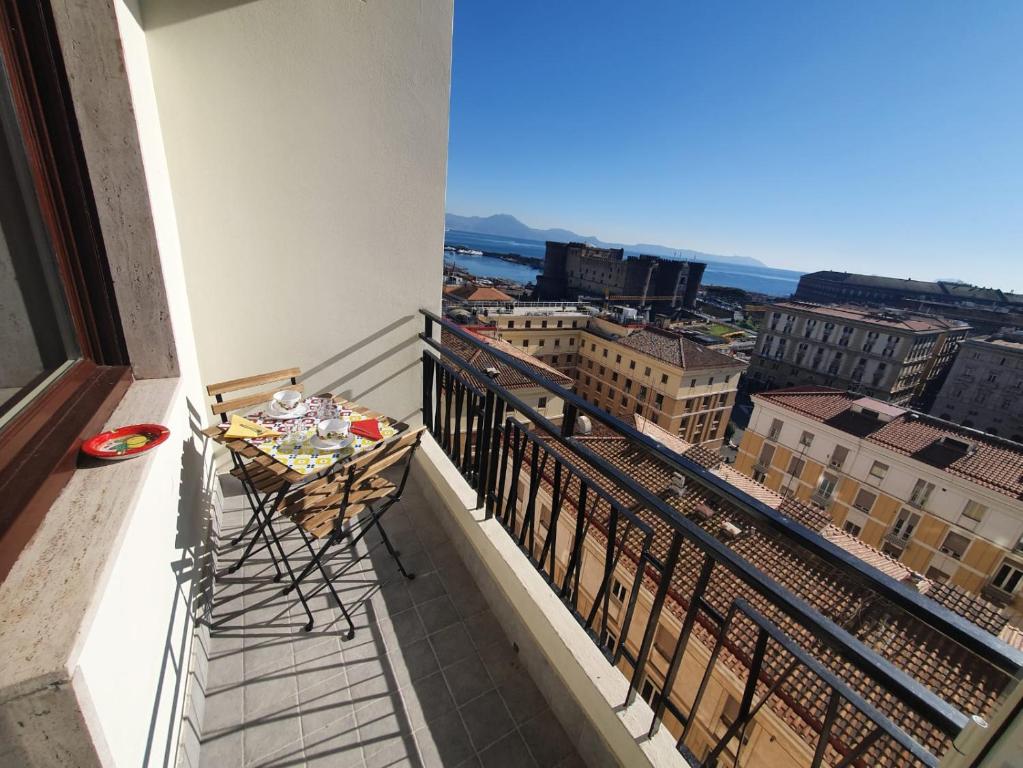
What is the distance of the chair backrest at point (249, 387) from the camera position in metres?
2.39

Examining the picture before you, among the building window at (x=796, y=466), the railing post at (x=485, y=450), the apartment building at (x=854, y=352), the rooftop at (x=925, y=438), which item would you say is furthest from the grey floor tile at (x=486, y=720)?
the apartment building at (x=854, y=352)

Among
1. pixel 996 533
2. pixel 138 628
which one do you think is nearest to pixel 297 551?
pixel 138 628

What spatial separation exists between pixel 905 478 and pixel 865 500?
5.62ft

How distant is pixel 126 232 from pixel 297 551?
173 centimetres

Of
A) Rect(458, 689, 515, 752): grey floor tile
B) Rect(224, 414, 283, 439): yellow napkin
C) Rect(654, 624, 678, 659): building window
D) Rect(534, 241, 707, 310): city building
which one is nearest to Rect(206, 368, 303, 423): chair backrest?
Rect(224, 414, 283, 439): yellow napkin


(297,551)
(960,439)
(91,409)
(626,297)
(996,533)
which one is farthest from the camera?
(626,297)

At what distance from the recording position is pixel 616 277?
54.3m

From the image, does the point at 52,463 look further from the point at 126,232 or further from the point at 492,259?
the point at 492,259

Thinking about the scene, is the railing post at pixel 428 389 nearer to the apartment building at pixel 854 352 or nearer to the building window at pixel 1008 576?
the building window at pixel 1008 576

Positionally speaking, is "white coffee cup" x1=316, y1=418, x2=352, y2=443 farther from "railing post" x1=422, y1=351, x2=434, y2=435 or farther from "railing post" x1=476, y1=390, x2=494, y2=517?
"railing post" x1=422, y1=351, x2=434, y2=435

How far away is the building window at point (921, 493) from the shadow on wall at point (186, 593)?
1951cm

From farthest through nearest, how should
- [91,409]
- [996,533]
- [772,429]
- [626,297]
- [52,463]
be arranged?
1. [626,297]
2. [772,429]
3. [996,533]
4. [91,409]
5. [52,463]

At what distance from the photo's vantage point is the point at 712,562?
1.21 metres

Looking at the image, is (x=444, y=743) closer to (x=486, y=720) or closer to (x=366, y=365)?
(x=486, y=720)
